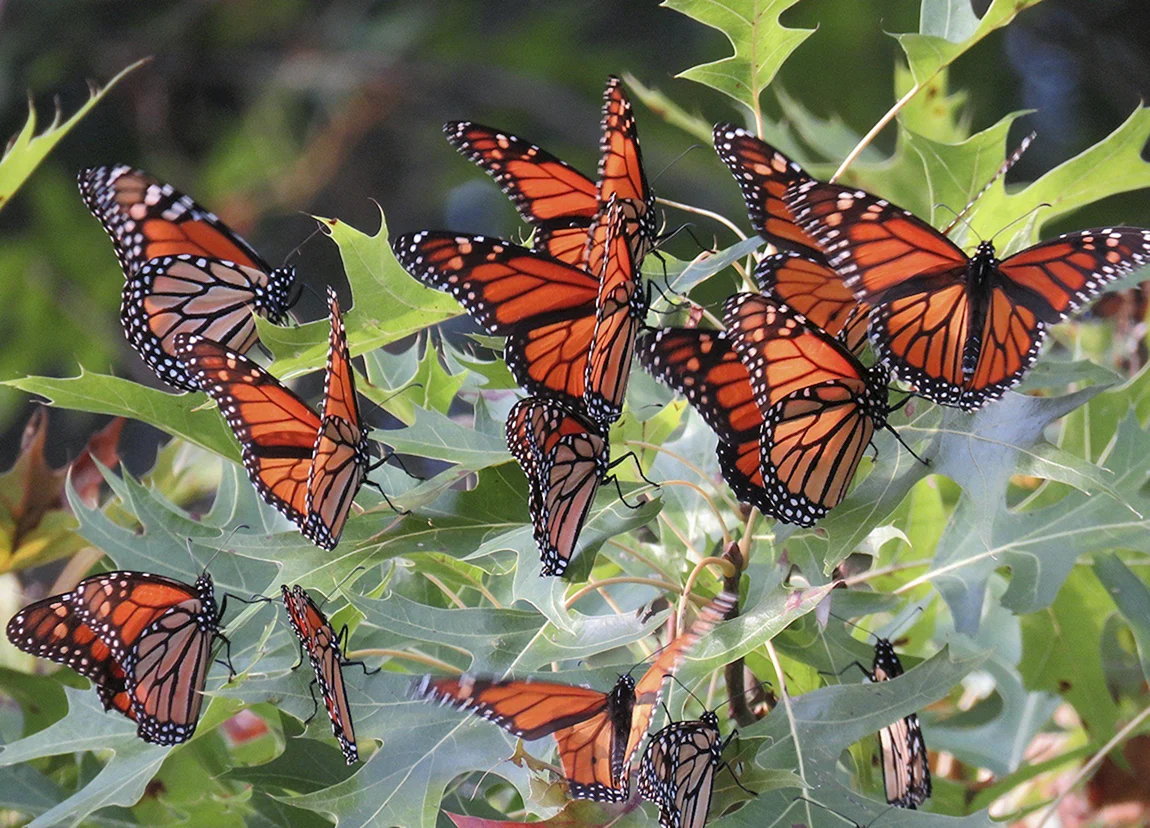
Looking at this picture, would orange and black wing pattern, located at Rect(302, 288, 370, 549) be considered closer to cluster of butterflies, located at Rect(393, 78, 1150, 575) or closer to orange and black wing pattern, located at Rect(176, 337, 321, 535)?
orange and black wing pattern, located at Rect(176, 337, 321, 535)

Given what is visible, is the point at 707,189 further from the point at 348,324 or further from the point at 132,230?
the point at 348,324

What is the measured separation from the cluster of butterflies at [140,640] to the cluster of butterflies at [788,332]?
29cm

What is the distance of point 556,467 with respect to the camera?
1.01 m

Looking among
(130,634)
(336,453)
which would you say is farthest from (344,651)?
(130,634)

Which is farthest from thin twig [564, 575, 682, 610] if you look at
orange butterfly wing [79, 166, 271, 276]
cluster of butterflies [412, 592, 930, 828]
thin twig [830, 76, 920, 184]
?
orange butterfly wing [79, 166, 271, 276]

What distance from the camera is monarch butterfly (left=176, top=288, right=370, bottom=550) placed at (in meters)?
1.06

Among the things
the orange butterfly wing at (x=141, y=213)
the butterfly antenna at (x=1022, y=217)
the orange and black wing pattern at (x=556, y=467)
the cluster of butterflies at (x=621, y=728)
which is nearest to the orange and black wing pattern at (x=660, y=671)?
the cluster of butterflies at (x=621, y=728)

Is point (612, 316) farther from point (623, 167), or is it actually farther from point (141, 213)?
point (141, 213)

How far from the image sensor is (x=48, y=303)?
4.01 meters

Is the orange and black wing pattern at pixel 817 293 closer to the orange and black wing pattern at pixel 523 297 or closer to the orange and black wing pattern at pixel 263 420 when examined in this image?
the orange and black wing pattern at pixel 523 297

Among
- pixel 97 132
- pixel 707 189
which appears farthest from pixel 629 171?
pixel 97 132

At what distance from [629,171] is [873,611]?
458 millimetres

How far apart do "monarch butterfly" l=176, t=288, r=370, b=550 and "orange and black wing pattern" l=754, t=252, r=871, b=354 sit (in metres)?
0.37

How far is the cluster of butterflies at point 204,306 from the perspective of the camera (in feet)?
3.91
